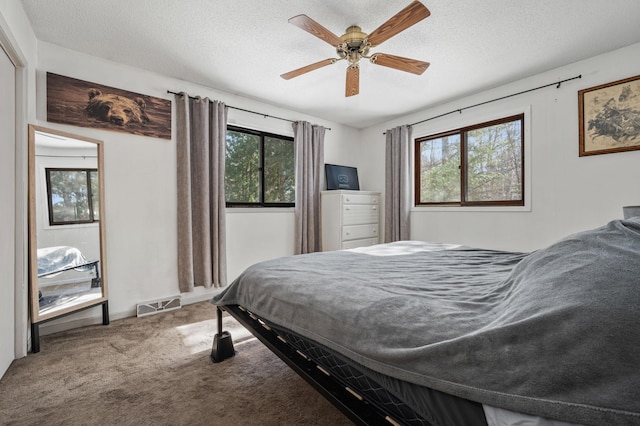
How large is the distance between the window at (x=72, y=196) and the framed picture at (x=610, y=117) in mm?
4503

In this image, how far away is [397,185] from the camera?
414 cm

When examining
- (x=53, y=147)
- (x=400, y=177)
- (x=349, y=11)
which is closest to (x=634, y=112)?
(x=400, y=177)

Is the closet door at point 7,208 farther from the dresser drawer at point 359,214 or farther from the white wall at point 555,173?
the white wall at point 555,173

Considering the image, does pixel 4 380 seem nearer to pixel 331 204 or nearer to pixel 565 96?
pixel 331 204

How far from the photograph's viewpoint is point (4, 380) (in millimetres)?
1670

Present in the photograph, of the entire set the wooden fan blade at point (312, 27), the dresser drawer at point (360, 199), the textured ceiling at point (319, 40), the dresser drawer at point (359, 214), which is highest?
the textured ceiling at point (319, 40)

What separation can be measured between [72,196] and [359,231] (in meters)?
3.25

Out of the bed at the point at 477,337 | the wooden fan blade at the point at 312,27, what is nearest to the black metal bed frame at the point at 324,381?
the bed at the point at 477,337

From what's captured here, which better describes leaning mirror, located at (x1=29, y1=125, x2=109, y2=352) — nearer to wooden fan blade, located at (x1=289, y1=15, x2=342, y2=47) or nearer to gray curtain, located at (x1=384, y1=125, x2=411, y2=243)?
wooden fan blade, located at (x1=289, y1=15, x2=342, y2=47)

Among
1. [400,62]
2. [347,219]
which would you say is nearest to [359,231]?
[347,219]

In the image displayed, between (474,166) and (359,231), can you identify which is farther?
(359,231)

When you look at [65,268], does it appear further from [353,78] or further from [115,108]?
[353,78]

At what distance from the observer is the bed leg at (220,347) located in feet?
6.12

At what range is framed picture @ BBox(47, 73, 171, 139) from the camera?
2400 mm
